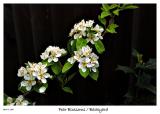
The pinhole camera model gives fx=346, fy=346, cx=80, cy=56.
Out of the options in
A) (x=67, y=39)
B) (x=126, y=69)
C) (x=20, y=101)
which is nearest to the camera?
(x=20, y=101)

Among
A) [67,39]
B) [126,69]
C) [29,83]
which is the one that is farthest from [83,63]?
[67,39]

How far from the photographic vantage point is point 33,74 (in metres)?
1.79

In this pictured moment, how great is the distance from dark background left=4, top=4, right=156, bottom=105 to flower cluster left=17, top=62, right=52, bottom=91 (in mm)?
764

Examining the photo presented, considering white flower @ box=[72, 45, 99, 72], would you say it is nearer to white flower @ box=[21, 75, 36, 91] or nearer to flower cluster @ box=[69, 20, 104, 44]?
flower cluster @ box=[69, 20, 104, 44]

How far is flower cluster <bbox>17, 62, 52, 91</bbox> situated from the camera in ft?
5.89

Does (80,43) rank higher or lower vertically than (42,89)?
higher

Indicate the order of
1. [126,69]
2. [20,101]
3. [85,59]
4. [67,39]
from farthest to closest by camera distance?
[67,39] < [126,69] < [20,101] < [85,59]

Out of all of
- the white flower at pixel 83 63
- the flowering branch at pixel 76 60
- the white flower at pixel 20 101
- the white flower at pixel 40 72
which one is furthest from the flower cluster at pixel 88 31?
the white flower at pixel 20 101

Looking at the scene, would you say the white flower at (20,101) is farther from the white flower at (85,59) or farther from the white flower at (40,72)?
the white flower at (85,59)

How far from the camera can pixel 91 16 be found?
2.50 meters

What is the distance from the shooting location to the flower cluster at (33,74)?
5.89 feet

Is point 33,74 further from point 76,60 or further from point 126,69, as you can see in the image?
point 126,69

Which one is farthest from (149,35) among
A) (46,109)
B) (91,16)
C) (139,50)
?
(46,109)

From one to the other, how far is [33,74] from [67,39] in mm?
833
